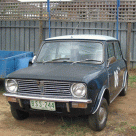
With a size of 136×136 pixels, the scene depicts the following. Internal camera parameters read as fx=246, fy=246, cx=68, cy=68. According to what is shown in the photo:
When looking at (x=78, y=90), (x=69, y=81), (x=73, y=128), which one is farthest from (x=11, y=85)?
(x=73, y=128)

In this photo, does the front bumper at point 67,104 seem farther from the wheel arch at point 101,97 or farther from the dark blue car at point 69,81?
the wheel arch at point 101,97

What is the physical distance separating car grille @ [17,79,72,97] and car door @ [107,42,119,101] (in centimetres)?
121

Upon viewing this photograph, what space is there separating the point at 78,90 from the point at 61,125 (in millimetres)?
962

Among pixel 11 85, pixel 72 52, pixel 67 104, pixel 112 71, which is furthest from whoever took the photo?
pixel 112 71

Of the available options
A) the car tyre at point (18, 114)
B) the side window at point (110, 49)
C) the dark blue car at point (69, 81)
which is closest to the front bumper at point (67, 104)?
the dark blue car at point (69, 81)

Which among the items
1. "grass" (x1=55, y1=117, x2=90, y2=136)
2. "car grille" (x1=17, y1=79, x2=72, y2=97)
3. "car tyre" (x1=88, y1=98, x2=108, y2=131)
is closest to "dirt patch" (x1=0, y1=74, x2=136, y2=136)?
"grass" (x1=55, y1=117, x2=90, y2=136)

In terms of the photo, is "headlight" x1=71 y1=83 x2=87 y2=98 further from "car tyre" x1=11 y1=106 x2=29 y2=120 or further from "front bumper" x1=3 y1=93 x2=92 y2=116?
"car tyre" x1=11 y1=106 x2=29 y2=120

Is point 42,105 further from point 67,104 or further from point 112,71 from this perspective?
point 112,71

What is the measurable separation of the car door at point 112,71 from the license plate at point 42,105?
1.38 meters

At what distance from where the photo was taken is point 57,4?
34.6ft

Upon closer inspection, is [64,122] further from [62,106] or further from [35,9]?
[35,9]

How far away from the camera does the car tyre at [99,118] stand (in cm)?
393

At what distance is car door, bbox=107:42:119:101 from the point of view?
15.5 ft

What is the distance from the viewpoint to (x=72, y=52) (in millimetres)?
4699
